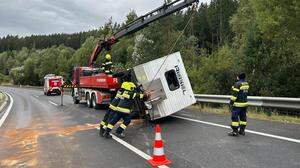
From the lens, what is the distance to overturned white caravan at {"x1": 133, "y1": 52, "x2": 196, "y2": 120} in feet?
40.0

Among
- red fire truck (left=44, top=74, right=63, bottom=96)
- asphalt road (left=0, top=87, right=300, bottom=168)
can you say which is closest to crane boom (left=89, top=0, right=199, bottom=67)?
asphalt road (left=0, top=87, right=300, bottom=168)

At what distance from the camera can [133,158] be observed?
748 cm

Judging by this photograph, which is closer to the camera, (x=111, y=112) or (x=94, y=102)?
(x=111, y=112)

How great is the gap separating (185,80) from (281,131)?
154 inches

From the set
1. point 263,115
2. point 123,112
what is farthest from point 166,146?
point 263,115

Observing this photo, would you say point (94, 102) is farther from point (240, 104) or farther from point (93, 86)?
point (240, 104)

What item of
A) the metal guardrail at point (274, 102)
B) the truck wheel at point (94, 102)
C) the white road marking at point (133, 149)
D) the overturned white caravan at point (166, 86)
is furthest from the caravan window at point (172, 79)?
the truck wheel at point (94, 102)

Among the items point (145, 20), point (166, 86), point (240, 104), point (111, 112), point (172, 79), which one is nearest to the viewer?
point (240, 104)

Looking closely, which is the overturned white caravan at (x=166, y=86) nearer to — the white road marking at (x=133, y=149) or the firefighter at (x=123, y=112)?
the firefighter at (x=123, y=112)

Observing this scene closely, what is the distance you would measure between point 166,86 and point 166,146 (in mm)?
4029

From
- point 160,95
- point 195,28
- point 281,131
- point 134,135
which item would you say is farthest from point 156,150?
point 195,28

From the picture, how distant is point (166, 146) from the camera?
8500 millimetres

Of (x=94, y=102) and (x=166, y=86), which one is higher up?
(x=166, y=86)

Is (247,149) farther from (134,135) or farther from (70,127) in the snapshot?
(70,127)
